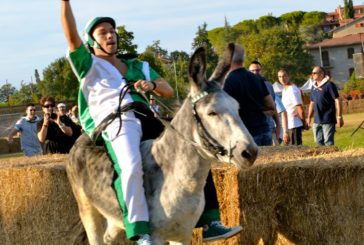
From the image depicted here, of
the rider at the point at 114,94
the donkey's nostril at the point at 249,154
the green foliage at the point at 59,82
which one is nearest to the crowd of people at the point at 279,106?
the rider at the point at 114,94

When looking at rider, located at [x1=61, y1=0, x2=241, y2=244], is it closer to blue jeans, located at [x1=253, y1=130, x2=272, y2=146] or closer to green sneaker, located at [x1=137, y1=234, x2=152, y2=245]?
green sneaker, located at [x1=137, y1=234, x2=152, y2=245]

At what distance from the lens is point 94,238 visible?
23.7 feet

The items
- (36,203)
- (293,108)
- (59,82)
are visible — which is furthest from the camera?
(59,82)

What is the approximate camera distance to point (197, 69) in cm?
574

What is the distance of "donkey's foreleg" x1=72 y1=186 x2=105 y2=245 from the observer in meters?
7.18

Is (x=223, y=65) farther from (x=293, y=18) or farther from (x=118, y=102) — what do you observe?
(x=293, y=18)

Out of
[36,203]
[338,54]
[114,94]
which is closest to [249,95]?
[36,203]

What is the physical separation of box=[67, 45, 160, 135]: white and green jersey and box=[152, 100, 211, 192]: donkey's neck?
0.56 metres

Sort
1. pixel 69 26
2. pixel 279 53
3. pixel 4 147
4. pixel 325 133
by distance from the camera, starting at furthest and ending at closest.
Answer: pixel 279 53
pixel 4 147
pixel 325 133
pixel 69 26

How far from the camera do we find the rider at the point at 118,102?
6074 mm

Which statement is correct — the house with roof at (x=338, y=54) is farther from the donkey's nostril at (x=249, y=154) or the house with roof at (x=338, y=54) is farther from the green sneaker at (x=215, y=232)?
the donkey's nostril at (x=249, y=154)

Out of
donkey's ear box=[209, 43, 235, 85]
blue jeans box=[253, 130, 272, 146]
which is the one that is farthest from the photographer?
donkey's ear box=[209, 43, 235, 85]

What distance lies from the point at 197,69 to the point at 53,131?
8593 mm

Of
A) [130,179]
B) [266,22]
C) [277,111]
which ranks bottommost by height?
[277,111]
